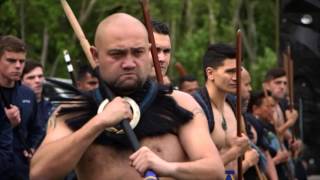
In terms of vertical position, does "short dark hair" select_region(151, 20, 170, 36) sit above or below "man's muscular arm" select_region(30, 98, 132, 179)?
below

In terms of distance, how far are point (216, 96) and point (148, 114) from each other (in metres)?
3.30

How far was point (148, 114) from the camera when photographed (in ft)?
17.9

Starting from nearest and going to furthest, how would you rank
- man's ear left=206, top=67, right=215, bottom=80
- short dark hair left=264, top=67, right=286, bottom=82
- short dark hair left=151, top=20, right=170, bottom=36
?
short dark hair left=151, top=20, right=170, bottom=36
man's ear left=206, top=67, right=215, bottom=80
short dark hair left=264, top=67, right=286, bottom=82

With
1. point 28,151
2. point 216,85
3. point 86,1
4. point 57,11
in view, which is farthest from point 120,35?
point 86,1

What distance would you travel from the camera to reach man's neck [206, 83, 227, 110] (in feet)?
28.6

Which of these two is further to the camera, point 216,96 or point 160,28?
point 216,96

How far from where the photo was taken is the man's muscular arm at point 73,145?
17.1 ft

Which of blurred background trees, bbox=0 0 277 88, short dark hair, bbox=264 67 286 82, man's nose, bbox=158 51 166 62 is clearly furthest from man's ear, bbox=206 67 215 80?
blurred background trees, bbox=0 0 277 88

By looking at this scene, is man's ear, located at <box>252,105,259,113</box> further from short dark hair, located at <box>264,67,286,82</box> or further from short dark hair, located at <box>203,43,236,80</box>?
short dark hair, located at <box>203,43,236,80</box>

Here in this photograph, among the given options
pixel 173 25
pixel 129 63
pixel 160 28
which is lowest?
pixel 173 25

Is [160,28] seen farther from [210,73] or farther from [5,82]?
[5,82]

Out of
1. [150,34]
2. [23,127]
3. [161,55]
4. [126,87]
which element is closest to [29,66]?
[23,127]

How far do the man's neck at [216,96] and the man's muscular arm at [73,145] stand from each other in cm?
344

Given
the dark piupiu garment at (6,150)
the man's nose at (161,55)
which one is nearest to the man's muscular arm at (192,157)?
the man's nose at (161,55)
